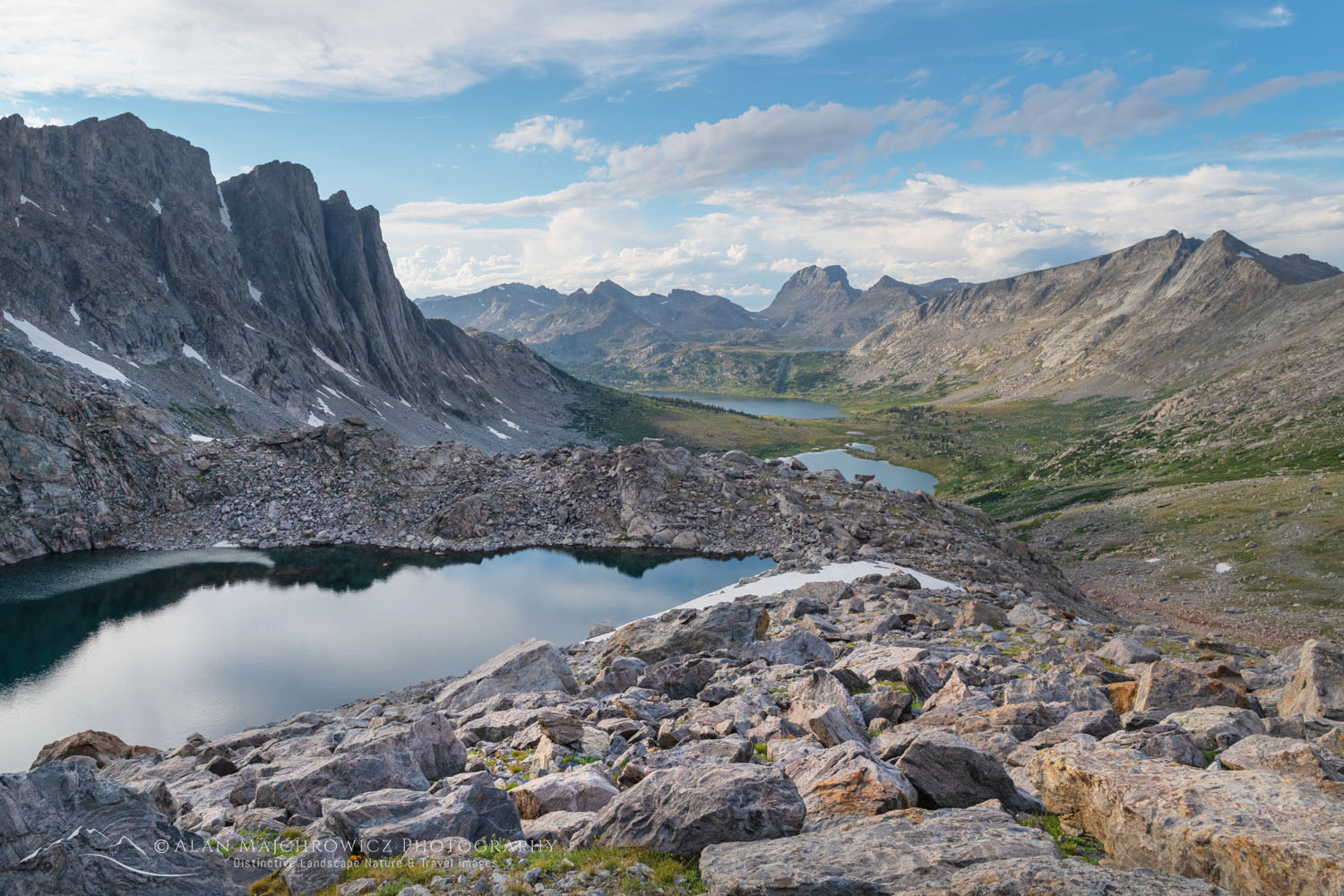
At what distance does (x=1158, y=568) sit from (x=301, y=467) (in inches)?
3433

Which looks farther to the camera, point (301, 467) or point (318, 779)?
point (301, 467)

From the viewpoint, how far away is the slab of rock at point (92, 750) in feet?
81.8

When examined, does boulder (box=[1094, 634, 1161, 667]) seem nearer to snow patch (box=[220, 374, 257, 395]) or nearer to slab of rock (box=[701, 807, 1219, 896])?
slab of rock (box=[701, 807, 1219, 896])

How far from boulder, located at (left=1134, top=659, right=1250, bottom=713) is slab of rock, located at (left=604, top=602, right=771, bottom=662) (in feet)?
53.2

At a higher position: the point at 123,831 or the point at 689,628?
the point at 123,831

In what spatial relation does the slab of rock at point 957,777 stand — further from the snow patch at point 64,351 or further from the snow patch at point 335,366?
the snow patch at point 335,366

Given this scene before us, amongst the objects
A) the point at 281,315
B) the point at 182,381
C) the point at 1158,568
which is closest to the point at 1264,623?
the point at 1158,568

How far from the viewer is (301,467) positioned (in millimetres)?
74812

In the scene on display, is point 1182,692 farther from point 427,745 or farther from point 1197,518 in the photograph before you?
point 1197,518

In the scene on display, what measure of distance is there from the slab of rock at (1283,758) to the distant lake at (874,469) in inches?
4523

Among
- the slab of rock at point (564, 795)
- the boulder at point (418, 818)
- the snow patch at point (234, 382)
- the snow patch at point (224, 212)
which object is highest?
the snow patch at point (224, 212)

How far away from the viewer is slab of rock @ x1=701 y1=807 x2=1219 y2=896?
29.8 feet

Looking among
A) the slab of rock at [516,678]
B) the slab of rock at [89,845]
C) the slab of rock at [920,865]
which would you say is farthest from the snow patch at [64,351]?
the slab of rock at [920,865]

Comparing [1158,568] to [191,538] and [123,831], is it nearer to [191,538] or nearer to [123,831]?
[123,831]
